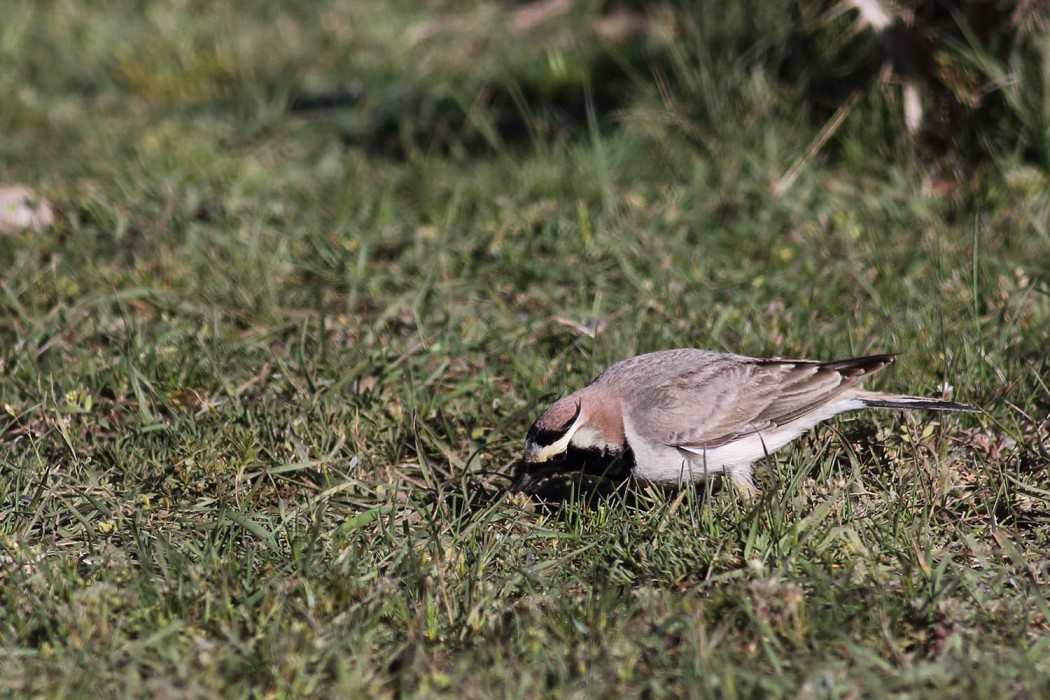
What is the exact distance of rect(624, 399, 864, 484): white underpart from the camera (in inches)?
202

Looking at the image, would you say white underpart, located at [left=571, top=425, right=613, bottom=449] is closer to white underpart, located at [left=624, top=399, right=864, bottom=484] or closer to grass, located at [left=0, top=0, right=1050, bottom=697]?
white underpart, located at [left=624, top=399, right=864, bottom=484]

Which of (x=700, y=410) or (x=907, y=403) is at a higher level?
(x=700, y=410)

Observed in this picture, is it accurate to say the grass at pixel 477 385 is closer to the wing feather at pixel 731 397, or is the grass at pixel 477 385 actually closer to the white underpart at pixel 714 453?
the white underpart at pixel 714 453

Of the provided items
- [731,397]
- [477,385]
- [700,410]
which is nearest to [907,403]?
[731,397]

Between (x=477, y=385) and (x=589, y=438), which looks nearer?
(x=589, y=438)

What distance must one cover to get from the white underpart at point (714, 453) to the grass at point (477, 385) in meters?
0.12

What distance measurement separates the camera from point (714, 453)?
5.26 metres

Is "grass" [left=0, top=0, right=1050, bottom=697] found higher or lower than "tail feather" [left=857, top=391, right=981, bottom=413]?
higher

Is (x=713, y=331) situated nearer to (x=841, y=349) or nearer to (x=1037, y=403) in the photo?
(x=841, y=349)

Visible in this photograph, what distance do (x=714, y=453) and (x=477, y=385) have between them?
1.22 m

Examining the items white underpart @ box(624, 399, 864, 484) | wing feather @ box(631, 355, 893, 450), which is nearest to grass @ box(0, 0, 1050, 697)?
white underpart @ box(624, 399, 864, 484)

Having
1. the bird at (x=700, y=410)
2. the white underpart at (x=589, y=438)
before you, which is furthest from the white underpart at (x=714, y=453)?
the white underpart at (x=589, y=438)

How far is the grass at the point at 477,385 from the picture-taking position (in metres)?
3.97

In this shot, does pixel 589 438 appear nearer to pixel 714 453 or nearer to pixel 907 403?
pixel 714 453
